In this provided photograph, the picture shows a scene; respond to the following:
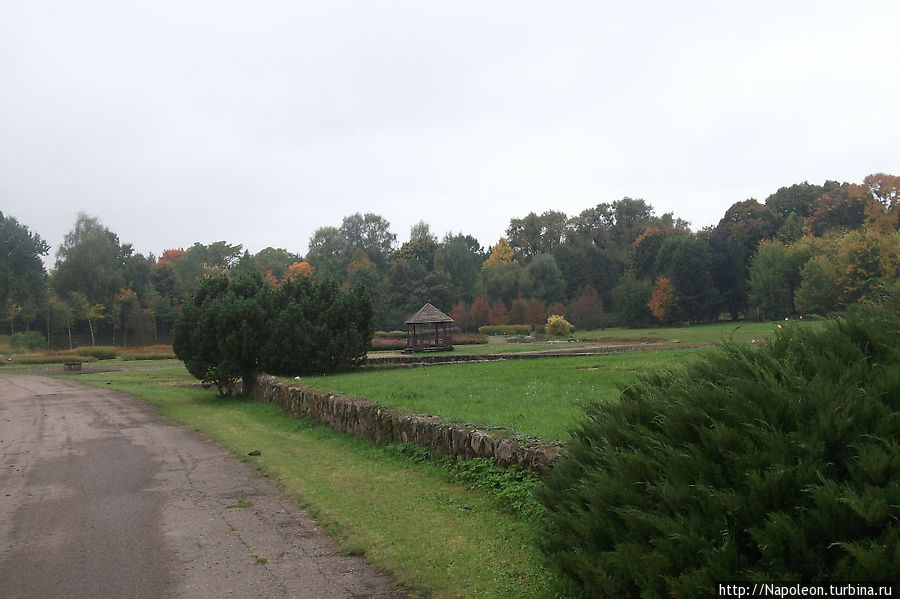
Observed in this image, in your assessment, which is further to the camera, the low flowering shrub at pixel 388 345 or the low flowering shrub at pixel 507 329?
the low flowering shrub at pixel 507 329

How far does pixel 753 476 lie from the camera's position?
11.7 feet

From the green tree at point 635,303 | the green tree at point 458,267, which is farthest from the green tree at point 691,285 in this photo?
the green tree at point 458,267

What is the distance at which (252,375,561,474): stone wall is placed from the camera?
7.51 meters

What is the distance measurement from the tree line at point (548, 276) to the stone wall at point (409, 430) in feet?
140

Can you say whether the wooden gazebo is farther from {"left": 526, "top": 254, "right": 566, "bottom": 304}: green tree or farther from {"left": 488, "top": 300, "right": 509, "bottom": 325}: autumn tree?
{"left": 526, "top": 254, "right": 566, "bottom": 304}: green tree

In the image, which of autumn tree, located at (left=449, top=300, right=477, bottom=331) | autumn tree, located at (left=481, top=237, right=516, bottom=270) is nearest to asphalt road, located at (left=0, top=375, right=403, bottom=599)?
autumn tree, located at (left=449, top=300, right=477, bottom=331)

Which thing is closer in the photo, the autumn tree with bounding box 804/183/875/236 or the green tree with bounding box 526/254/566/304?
the autumn tree with bounding box 804/183/875/236

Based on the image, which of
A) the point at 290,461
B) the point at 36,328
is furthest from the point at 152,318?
the point at 290,461

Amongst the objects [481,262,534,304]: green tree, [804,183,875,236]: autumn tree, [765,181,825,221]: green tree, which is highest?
[765,181,825,221]: green tree

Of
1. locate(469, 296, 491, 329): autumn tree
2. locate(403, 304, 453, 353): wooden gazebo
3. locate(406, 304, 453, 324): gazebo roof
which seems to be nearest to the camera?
locate(406, 304, 453, 324): gazebo roof

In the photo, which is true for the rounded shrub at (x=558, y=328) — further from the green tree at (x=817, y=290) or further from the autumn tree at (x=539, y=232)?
the autumn tree at (x=539, y=232)

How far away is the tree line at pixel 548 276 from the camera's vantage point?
6228cm

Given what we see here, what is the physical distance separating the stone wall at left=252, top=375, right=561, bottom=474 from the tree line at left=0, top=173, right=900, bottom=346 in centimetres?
4276

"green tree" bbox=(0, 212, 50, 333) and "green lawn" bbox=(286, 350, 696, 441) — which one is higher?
"green tree" bbox=(0, 212, 50, 333)
